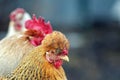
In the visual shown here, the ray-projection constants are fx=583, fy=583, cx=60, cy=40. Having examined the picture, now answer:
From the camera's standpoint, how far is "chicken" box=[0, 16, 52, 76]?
394cm

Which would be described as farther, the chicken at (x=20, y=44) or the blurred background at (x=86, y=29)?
the blurred background at (x=86, y=29)

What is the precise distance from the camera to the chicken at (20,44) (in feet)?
12.9

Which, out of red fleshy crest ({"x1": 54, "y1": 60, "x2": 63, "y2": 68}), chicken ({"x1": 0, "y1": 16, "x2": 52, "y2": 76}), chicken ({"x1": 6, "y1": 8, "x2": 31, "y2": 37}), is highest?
chicken ({"x1": 0, "y1": 16, "x2": 52, "y2": 76})

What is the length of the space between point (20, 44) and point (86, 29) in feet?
17.1

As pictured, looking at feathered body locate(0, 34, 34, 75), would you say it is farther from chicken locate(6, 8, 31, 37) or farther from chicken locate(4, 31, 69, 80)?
chicken locate(6, 8, 31, 37)

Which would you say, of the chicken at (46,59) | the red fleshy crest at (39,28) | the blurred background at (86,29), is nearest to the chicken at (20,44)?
the red fleshy crest at (39,28)

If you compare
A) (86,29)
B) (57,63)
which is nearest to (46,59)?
(57,63)

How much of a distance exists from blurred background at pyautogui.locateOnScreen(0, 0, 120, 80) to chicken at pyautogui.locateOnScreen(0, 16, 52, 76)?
157 inches

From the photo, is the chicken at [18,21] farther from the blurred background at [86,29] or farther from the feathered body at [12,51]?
the feathered body at [12,51]

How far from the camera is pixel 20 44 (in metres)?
4.10

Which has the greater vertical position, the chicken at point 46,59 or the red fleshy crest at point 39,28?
the red fleshy crest at point 39,28

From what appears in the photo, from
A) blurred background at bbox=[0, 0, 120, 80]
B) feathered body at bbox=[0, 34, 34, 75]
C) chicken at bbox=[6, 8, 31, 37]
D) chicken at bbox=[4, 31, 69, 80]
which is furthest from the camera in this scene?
blurred background at bbox=[0, 0, 120, 80]

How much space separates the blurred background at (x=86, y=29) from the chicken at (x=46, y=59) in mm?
4354

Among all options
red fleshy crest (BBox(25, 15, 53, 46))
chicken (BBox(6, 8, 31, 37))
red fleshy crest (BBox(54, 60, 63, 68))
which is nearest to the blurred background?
chicken (BBox(6, 8, 31, 37))
